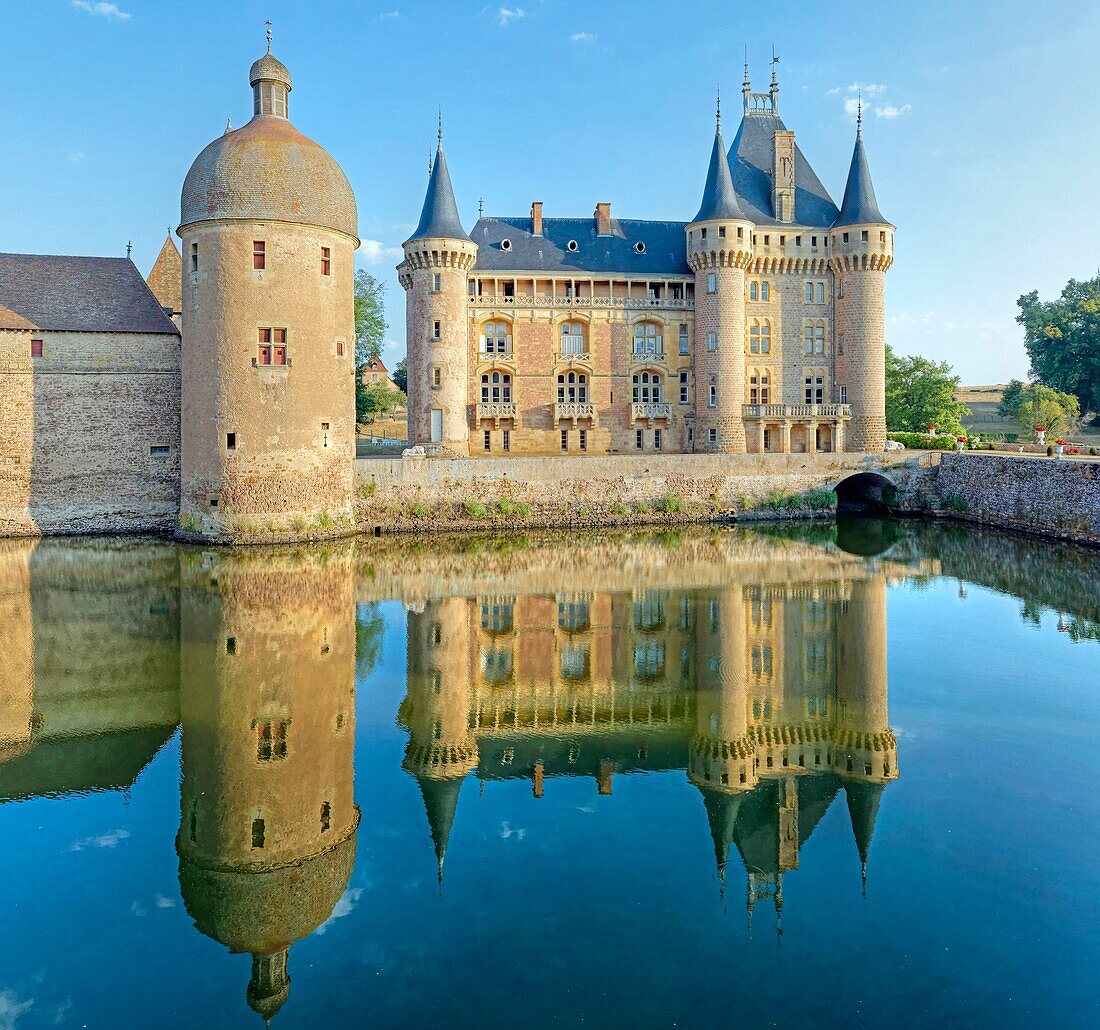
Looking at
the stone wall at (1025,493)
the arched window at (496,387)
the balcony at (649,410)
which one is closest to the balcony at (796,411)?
the balcony at (649,410)

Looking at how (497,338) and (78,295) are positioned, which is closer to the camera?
(78,295)

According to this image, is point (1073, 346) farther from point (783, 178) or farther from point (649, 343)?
point (649, 343)

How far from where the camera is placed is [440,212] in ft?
121

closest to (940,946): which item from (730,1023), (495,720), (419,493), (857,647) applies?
(730,1023)

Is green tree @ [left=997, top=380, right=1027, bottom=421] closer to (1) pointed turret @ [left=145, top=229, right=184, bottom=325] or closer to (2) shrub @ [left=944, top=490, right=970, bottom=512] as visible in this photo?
(2) shrub @ [left=944, top=490, right=970, bottom=512]

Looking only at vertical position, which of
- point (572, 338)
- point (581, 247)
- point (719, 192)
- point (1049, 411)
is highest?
point (719, 192)

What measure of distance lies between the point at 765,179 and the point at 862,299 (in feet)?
23.6

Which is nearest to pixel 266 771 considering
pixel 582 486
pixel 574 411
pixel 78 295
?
pixel 582 486

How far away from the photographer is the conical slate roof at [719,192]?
127ft

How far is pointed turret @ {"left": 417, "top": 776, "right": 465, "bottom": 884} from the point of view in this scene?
9034 millimetres

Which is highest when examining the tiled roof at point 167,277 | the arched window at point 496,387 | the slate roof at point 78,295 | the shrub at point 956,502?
the tiled roof at point 167,277

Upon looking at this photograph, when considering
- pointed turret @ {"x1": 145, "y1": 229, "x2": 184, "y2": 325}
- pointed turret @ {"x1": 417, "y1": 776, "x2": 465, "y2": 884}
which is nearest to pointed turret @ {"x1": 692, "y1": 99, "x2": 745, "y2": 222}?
pointed turret @ {"x1": 145, "y1": 229, "x2": 184, "y2": 325}

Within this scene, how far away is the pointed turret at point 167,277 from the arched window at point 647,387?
19.3 meters

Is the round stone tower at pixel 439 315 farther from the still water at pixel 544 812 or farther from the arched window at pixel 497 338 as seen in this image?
the still water at pixel 544 812
